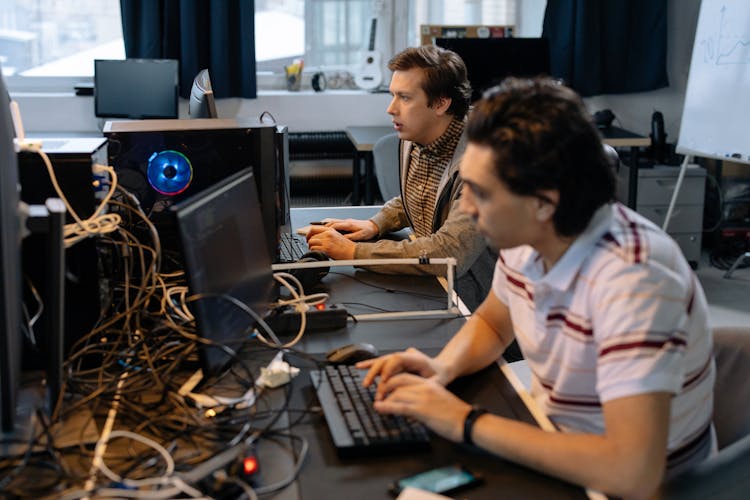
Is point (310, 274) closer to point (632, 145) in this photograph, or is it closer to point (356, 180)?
point (356, 180)

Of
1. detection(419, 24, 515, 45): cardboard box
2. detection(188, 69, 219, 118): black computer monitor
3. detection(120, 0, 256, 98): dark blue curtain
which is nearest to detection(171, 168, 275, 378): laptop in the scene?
detection(188, 69, 219, 118): black computer monitor

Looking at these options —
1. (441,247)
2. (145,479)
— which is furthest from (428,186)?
(145,479)

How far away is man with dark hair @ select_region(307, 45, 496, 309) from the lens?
83.0 inches

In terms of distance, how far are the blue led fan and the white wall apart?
296cm

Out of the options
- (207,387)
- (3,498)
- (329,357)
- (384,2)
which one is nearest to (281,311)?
(329,357)

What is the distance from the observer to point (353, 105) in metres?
4.99

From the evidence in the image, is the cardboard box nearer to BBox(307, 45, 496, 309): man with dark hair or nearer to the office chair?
BBox(307, 45, 496, 309): man with dark hair

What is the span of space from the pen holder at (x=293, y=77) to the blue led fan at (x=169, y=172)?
3.18 metres

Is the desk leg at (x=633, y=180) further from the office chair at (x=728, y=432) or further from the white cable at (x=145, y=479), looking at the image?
the white cable at (x=145, y=479)

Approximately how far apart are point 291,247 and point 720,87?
2.60 m

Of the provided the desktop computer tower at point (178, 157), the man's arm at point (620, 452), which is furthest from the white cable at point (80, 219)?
the man's arm at point (620, 452)

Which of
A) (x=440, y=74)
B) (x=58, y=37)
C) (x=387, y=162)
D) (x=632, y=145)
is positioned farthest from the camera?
(x=58, y=37)

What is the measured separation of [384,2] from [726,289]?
2469 mm

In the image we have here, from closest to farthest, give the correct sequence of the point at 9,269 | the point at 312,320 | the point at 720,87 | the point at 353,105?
the point at 9,269 → the point at 312,320 → the point at 720,87 → the point at 353,105
